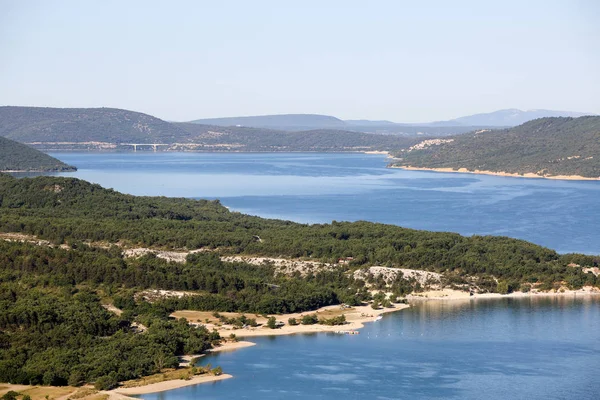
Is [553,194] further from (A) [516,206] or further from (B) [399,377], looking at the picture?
(B) [399,377]

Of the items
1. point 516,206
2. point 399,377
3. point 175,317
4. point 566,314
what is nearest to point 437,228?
point 516,206

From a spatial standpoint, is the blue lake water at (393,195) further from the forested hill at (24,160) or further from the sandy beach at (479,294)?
the sandy beach at (479,294)

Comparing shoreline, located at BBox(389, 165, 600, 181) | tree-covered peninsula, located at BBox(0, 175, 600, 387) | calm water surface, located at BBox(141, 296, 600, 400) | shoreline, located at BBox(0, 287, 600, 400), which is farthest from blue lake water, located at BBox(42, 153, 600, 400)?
shoreline, located at BBox(389, 165, 600, 181)

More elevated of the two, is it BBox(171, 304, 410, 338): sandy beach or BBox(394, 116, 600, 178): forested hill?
BBox(394, 116, 600, 178): forested hill

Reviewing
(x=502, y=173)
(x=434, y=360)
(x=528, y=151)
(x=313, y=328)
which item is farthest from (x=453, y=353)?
(x=528, y=151)

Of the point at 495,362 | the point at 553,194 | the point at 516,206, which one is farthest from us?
the point at 553,194

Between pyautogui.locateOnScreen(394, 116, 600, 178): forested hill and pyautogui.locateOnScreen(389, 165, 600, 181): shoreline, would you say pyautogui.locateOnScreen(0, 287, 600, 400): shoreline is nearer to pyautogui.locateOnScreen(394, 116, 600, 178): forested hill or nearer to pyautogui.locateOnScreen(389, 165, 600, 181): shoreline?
pyautogui.locateOnScreen(389, 165, 600, 181): shoreline

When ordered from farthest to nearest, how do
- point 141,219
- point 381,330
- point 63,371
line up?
point 141,219
point 381,330
point 63,371
